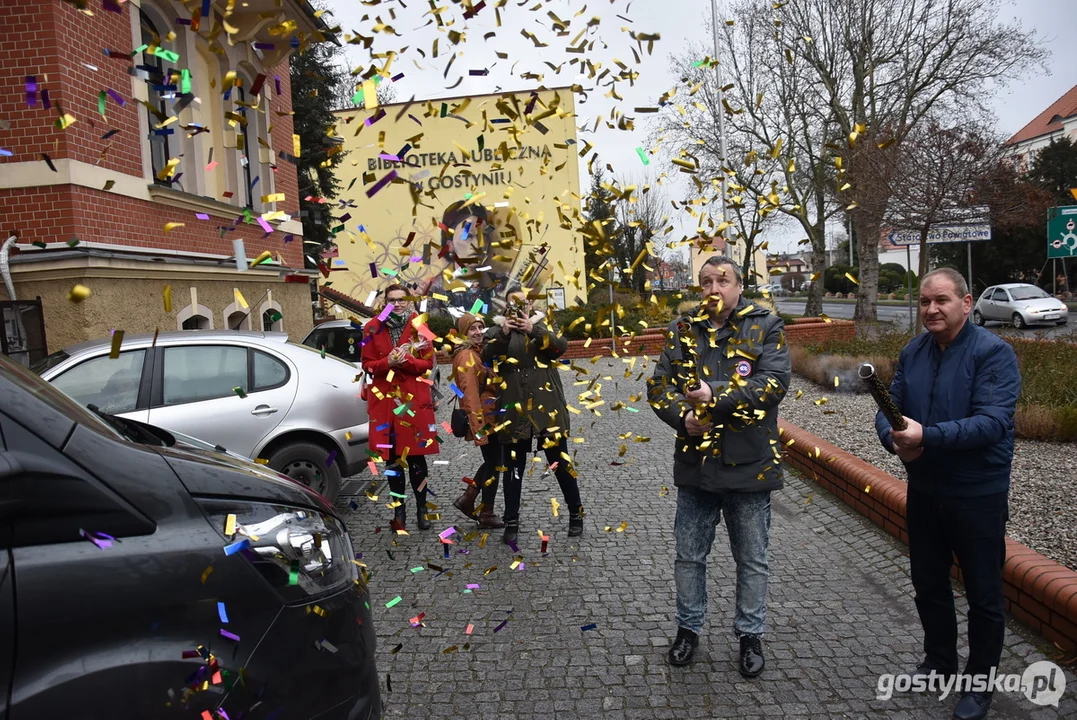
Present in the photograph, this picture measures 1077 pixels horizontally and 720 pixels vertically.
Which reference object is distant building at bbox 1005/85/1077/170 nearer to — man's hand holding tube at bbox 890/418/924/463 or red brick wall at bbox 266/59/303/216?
red brick wall at bbox 266/59/303/216

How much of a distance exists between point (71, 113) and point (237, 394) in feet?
14.8

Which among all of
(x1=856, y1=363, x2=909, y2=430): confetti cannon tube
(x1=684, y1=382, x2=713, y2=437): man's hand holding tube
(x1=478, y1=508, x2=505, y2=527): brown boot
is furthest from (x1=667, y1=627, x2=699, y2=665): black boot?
(x1=478, y1=508, x2=505, y2=527): brown boot

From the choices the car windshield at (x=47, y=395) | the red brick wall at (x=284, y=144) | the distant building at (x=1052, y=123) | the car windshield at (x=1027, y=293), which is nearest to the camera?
the car windshield at (x=47, y=395)

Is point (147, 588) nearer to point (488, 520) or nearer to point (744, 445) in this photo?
point (744, 445)

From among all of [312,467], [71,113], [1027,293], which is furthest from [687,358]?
[1027,293]

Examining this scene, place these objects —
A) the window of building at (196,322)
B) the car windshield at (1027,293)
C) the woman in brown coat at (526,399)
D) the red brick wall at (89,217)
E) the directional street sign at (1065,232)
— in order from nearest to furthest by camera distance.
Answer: the woman in brown coat at (526,399)
the red brick wall at (89,217)
the window of building at (196,322)
the directional street sign at (1065,232)
the car windshield at (1027,293)

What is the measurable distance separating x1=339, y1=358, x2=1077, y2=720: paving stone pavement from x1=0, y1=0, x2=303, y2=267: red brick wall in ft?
16.3

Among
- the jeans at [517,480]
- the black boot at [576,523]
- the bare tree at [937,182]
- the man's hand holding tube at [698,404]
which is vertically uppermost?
the bare tree at [937,182]

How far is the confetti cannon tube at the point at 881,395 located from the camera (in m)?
3.19

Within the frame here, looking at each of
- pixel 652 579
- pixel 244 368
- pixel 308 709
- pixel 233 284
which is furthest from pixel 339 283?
pixel 308 709

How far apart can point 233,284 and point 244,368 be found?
5.92m

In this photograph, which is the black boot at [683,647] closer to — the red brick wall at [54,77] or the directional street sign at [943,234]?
the red brick wall at [54,77]

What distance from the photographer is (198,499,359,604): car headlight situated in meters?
2.28

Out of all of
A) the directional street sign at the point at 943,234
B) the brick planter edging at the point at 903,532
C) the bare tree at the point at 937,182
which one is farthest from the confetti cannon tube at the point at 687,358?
the directional street sign at the point at 943,234
